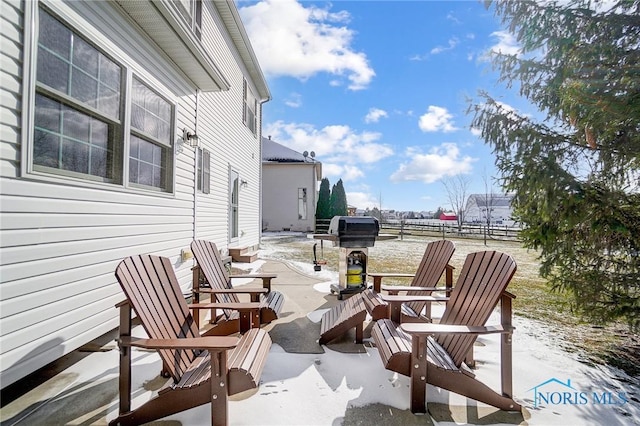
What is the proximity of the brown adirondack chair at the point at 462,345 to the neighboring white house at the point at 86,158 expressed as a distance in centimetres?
273

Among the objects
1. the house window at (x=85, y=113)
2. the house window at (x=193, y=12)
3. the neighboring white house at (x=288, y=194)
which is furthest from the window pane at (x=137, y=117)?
the neighboring white house at (x=288, y=194)

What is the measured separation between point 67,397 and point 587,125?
4931 mm

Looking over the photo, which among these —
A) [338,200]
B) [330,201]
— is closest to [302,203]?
[330,201]

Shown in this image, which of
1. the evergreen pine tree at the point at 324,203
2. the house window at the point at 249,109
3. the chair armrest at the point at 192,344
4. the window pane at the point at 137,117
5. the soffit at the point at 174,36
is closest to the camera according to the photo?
the chair armrest at the point at 192,344

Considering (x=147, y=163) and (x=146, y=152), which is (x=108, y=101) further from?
(x=147, y=163)

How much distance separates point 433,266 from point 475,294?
1.12 meters

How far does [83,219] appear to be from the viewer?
8.87ft

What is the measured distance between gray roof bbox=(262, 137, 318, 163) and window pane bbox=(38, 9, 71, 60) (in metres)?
16.7

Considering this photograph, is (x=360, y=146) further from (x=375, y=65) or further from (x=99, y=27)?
(x=99, y=27)

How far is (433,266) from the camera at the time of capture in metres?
3.52

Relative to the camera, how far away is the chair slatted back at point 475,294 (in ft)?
7.18

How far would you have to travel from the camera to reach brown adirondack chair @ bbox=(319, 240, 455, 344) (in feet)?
9.83

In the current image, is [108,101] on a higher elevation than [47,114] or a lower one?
higher

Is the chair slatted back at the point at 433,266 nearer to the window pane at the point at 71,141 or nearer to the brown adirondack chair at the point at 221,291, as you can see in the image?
the brown adirondack chair at the point at 221,291
